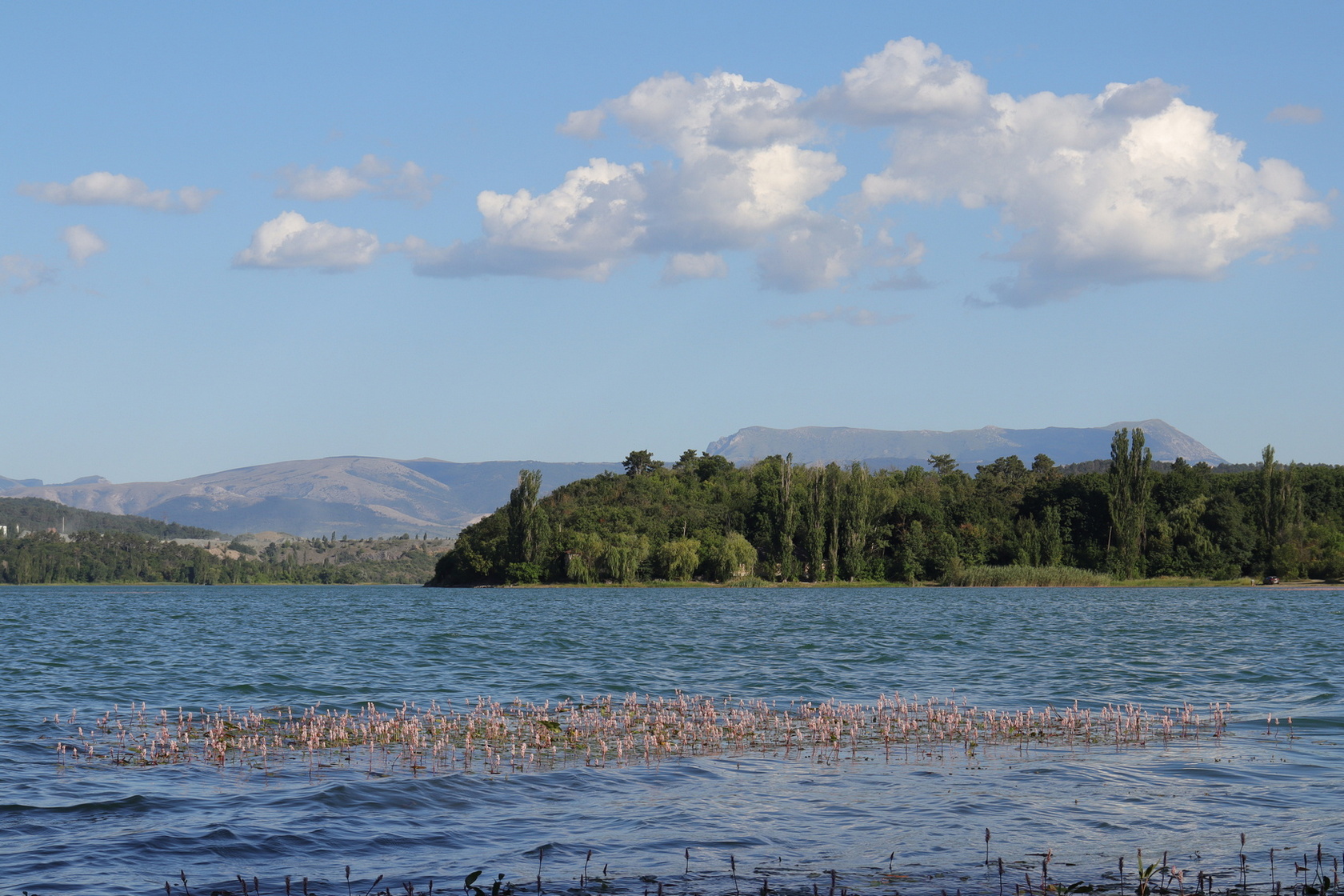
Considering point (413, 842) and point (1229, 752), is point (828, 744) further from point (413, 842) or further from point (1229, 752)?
point (413, 842)

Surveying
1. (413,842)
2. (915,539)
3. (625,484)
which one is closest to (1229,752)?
(413,842)

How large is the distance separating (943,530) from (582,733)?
11411 cm

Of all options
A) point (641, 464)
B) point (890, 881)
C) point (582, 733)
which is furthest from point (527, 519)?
point (890, 881)

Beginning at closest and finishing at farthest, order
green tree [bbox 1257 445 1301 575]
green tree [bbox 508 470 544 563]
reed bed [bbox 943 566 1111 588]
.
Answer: green tree [bbox 1257 445 1301 575]
reed bed [bbox 943 566 1111 588]
green tree [bbox 508 470 544 563]

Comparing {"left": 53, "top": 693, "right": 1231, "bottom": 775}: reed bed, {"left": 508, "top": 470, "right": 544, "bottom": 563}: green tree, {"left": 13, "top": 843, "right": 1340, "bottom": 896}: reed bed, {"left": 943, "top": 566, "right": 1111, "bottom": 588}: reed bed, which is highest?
{"left": 508, "top": 470, "right": 544, "bottom": 563}: green tree

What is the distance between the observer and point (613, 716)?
21438 mm

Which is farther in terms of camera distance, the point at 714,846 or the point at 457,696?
the point at 457,696

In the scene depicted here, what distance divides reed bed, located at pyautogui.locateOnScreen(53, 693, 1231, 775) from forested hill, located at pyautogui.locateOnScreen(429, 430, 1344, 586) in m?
99.4

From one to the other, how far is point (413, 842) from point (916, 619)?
4966 centimetres

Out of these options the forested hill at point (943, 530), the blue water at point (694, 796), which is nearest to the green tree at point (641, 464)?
the forested hill at point (943, 530)

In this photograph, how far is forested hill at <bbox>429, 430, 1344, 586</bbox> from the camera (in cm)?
11650

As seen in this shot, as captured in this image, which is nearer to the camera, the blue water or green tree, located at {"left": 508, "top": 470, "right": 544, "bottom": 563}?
the blue water

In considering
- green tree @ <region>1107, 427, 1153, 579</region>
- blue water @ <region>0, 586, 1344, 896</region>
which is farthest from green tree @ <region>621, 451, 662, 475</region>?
blue water @ <region>0, 586, 1344, 896</region>

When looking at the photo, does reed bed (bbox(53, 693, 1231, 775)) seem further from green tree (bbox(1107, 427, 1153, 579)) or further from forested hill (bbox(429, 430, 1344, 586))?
forested hill (bbox(429, 430, 1344, 586))
